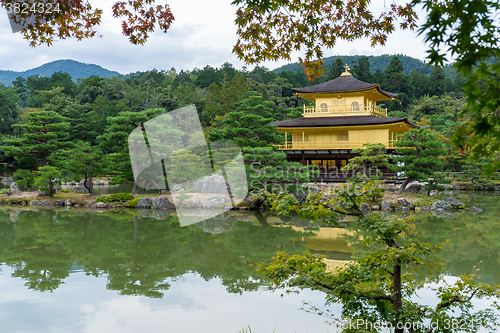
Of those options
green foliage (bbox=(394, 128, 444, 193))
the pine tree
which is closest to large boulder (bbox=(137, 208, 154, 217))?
the pine tree

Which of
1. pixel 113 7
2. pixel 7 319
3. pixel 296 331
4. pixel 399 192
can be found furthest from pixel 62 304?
pixel 399 192

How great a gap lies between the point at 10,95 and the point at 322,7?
127 ft

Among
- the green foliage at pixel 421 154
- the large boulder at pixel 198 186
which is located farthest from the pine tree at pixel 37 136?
the green foliage at pixel 421 154

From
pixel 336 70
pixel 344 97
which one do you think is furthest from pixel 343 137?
pixel 336 70

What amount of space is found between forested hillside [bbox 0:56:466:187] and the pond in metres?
3.92

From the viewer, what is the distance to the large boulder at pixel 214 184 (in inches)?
593

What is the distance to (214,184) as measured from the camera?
50.2 feet

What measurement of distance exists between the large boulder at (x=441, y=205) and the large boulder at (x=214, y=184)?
8304mm

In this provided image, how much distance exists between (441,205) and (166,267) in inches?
432

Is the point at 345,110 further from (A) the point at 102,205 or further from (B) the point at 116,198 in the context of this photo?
(A) the point at 102,205

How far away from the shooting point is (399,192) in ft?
47.9

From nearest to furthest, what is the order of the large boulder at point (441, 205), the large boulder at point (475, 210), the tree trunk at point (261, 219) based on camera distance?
the tree trunk at point (261, 219) < the large boulder at point (475, 210) < the large boulder at point (441, 205)

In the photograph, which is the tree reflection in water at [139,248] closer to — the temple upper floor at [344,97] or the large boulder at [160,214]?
the large boulder at [160,214]

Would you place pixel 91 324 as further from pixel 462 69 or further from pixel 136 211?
pixel 136 211
